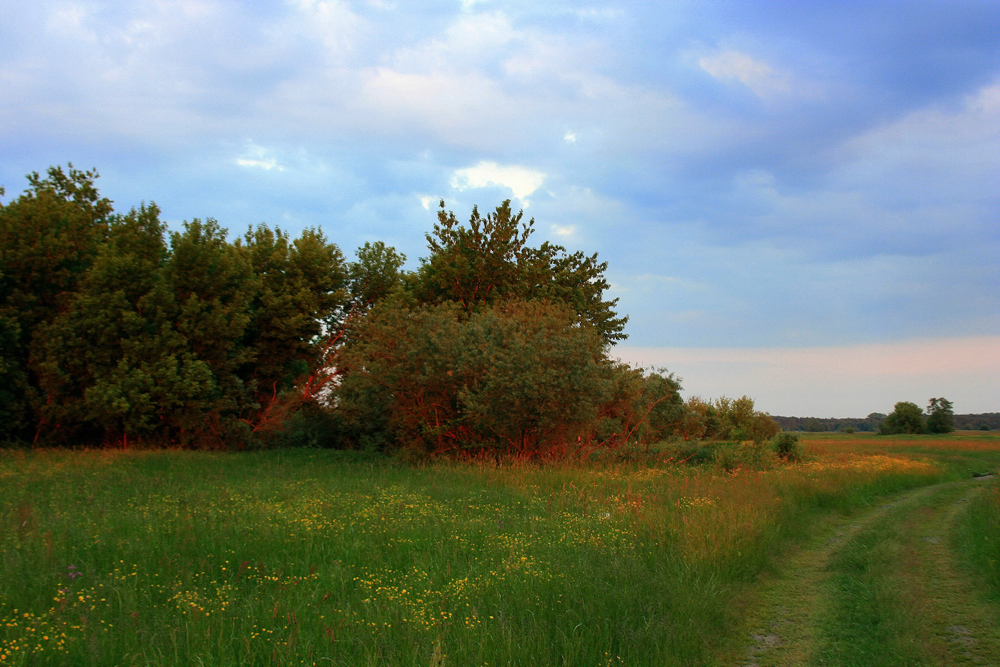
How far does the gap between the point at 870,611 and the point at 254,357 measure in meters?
28.6

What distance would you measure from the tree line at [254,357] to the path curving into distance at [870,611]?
10.8m

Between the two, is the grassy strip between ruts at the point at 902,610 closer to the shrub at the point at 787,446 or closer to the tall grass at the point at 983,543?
the tall grass at the point at 983,543

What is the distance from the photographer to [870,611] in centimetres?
687

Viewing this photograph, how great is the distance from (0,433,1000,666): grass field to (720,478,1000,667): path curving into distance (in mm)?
391

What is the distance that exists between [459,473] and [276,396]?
17991 mm

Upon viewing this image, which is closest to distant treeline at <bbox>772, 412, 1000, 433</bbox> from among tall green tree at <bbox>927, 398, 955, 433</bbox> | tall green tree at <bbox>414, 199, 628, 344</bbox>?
tall green tree at <bbox>927, 398, 955, 433</bbox>

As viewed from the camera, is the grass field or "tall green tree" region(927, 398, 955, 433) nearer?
the grass field

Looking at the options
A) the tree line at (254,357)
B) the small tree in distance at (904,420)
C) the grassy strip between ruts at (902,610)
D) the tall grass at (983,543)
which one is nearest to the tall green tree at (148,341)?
the tree line at (254,357)

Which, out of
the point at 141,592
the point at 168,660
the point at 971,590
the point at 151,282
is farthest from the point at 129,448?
the point at 971,590

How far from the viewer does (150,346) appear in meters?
24.8

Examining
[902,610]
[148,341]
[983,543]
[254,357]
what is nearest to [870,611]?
[902,610]

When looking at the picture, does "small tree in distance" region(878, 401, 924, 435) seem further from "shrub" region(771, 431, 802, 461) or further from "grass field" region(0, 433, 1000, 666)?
"grass field" region(0, 433, 1000, 666)

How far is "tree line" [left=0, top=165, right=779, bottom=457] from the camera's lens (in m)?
20.9

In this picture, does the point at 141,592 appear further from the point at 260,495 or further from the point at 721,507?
the point at 721,507
